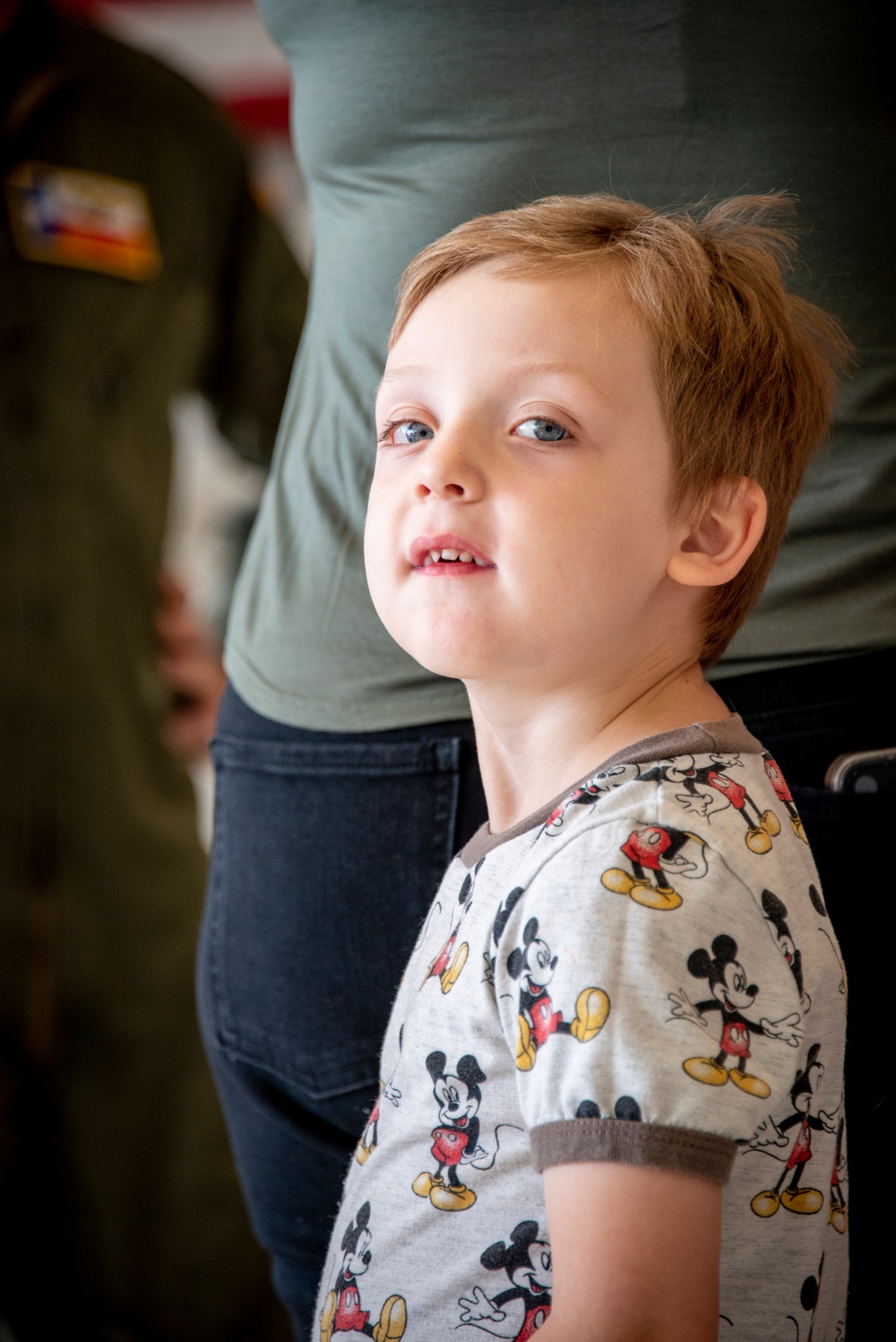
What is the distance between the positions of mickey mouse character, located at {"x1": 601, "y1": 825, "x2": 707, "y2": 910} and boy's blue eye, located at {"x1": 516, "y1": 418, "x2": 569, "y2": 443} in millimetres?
186

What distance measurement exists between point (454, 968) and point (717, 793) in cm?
15

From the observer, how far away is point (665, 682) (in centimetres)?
61

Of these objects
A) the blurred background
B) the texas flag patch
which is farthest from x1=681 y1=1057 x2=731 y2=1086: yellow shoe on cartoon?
the blurred background

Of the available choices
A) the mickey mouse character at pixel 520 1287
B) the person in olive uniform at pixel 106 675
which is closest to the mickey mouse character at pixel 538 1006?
the mickey mouse character at pixel 520 1287

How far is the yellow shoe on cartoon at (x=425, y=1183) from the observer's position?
1.85 ft

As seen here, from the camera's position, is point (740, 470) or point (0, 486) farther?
point (0, 486)

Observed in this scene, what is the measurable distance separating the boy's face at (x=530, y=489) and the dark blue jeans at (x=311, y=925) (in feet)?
0.47

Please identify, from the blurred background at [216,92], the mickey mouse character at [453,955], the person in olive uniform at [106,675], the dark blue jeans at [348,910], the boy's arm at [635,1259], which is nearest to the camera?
the boy's arm at [635,1259]

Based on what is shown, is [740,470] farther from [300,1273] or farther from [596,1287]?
[300,1273]

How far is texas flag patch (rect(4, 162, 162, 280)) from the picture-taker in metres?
1.40

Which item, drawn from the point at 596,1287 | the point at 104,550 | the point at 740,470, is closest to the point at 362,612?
the point at 740,470

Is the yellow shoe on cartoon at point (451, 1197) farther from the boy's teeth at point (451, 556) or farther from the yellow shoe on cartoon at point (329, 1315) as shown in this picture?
the boy's teeth at point (451, 556)

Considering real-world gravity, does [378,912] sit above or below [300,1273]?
above

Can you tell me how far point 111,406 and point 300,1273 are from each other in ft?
3.31
